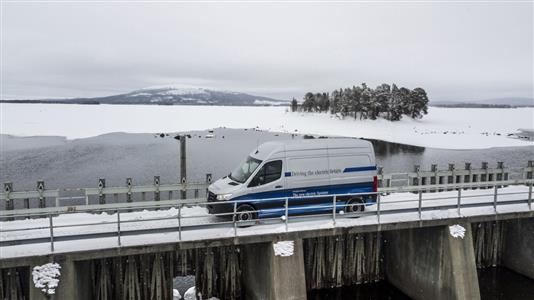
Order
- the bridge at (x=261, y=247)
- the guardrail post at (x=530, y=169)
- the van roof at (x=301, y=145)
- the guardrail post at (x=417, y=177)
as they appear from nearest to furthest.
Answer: the bridge at (x=261, y=247) → the van roof at (x=301, y=145) → the guardrail post at (x=417, y=177) → the guardrail post at (x=530, y=169)

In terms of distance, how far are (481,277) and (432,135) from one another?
197ft

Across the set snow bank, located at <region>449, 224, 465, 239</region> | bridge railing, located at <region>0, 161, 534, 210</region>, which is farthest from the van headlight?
snow bank, located at <region>449, 224, 465, 239</region>

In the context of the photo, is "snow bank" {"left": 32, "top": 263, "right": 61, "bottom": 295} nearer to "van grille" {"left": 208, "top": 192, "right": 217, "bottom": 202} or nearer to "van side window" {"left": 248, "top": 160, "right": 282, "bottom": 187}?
"van grille" {"left": 208, "top": 192, "right": 217, "bottom": 202}

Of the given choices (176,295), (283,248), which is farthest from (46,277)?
(283,248)

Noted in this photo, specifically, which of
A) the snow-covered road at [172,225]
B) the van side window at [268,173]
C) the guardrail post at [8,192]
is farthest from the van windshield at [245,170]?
the guardrail post at [8,192]

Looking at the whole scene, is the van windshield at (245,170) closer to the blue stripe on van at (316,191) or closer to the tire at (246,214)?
the blue stripe on van at (316,191)

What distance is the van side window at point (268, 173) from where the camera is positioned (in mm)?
13634

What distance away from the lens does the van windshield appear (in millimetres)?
13906

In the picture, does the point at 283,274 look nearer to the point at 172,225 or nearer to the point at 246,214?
the point at 246,214

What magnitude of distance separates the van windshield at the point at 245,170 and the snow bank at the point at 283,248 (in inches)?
96.5

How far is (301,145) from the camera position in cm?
1441

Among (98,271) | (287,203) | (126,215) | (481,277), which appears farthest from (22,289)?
(481,277)

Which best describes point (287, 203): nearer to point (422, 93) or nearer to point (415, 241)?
point (415, 241)

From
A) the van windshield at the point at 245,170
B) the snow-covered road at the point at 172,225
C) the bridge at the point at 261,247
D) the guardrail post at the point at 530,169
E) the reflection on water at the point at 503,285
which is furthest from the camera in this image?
the guardrail post at the point at 530,169
